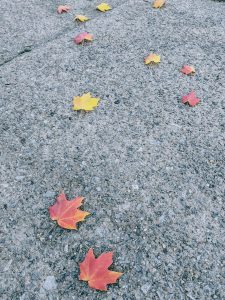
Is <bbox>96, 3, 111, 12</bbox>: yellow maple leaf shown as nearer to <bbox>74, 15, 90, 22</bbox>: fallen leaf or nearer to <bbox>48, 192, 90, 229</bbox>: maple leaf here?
<bbox>74, 15, 90, 22</bbox>: fallen leaf

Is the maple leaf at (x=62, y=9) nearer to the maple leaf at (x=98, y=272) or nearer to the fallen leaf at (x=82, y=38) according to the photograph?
the fallen leaf at (x=82, y=38)

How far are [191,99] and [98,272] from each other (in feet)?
4.37

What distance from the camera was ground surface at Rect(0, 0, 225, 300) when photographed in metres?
1.61

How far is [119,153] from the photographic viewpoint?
212cm

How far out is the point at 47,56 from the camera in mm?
2869

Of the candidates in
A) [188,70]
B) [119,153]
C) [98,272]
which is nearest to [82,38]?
[188,70]

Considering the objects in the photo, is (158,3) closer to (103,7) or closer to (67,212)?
(103,7)

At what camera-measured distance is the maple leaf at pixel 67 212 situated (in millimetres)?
1766

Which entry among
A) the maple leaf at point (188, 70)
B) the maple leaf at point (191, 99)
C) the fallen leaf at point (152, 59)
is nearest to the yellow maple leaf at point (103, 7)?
the fallen leaf at point (152, 59)

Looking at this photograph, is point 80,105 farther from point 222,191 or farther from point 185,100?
point 222,191

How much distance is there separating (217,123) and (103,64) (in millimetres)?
1029

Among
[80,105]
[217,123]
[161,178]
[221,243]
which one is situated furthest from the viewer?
[80,105]

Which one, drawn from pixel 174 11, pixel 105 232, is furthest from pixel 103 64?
pixel 105 232

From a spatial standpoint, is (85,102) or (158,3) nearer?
(85,102)
